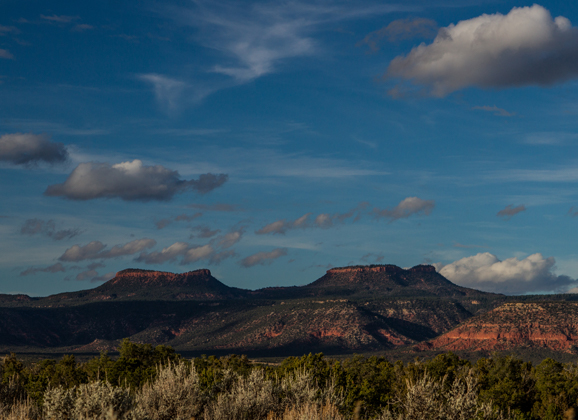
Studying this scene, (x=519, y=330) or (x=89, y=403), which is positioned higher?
(x=89, y=403)

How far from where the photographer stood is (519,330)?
166 metres

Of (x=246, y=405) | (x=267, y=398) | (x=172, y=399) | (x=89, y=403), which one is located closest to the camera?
(x=89, y=403)

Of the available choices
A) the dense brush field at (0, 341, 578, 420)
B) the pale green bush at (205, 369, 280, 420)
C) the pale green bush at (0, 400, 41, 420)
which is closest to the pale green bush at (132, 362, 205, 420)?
the dense brush field at (0, 341, 578, 420)

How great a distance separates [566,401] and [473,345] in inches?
4451

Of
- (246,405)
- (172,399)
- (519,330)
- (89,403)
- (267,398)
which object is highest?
(89,403)

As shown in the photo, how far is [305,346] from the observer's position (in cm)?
18912

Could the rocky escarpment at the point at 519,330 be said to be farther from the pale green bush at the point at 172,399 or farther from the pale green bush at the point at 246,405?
the pale green bush at the point at 172,399

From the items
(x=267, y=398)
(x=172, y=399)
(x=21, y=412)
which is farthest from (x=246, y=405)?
(x=21, y=412)

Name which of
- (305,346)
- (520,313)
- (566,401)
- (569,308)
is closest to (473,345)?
(520,313)

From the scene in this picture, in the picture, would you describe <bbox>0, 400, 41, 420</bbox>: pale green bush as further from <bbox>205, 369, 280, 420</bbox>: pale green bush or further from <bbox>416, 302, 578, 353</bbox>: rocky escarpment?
<bbox>416, 302, 578, 353</bbox>: rocky escarpment

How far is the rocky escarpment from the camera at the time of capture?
160 meters

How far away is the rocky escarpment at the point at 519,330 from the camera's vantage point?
523ft

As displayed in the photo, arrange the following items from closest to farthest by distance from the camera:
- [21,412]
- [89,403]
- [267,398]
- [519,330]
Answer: [89,403], [21,412], [267,398], [519,330]

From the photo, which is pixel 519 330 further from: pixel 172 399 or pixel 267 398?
pixel 172 399
